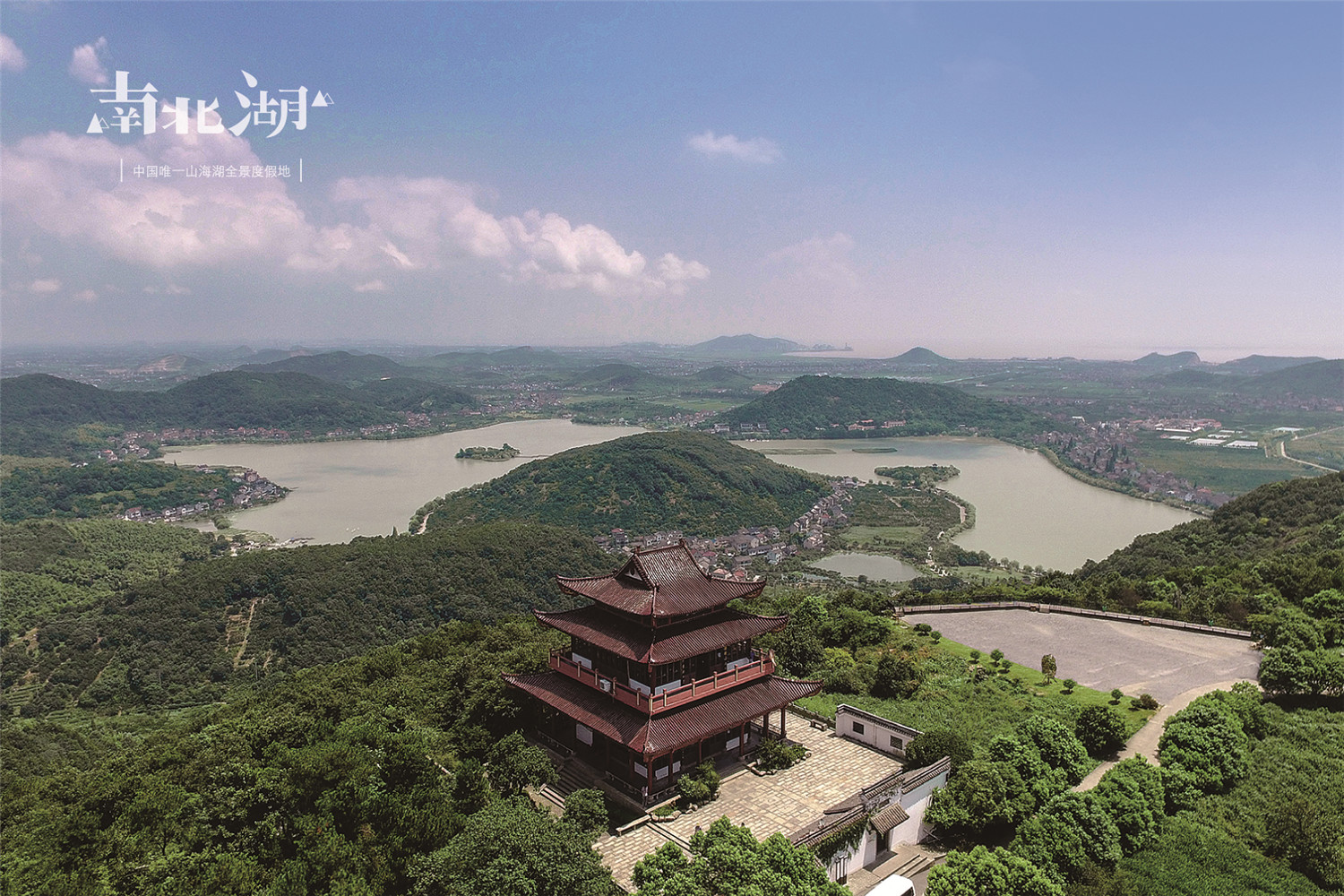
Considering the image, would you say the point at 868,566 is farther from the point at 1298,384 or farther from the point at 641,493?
the point at 1298,384

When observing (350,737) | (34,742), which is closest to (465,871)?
(350,737)

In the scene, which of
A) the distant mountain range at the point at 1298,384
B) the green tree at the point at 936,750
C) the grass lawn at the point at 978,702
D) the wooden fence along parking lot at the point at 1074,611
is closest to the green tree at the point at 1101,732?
the grass lawn at the point at 978,702

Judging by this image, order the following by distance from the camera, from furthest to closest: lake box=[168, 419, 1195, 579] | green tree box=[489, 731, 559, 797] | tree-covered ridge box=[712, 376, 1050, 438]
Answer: tree-covered ridge box=[712, 376, 1050, 438], lake box=[168, 419, 1195, 579], green tree box=[489, 731, 559, 797]

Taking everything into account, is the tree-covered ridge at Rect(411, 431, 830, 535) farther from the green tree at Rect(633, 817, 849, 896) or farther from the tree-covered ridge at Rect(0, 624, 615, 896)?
the green tree at Rect(633, 817, 849, 896)

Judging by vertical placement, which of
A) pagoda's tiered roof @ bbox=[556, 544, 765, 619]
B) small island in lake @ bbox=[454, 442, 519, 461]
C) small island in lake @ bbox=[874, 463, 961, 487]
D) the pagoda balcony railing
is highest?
pagoda's tiered roof @ bbox=[556, 544, 765, 619]

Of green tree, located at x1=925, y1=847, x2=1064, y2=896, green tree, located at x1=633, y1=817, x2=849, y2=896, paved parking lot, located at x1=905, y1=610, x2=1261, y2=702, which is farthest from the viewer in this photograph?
paved parking lot, located at x1=905, y1=610, x2=1261, y2=702

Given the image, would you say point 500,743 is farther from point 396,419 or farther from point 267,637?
point 396,419

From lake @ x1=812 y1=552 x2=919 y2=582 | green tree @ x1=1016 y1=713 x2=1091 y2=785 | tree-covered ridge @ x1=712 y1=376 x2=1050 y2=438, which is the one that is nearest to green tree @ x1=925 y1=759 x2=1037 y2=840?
green tree @ x1=1016 y1=713 x2=1091 y2=785

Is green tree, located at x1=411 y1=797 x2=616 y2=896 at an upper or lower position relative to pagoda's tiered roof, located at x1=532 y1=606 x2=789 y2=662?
lower
